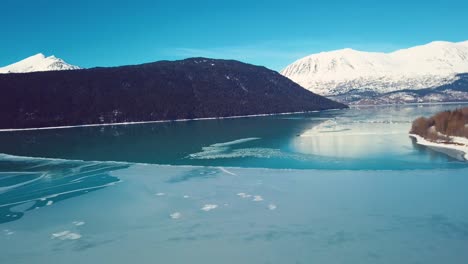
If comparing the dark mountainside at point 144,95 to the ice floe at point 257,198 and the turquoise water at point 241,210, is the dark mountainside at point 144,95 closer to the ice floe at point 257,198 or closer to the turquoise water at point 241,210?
the turquoise water at point 241,210

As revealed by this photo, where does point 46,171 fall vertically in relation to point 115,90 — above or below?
below

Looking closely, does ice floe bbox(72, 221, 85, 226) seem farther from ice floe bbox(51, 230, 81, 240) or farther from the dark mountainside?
the dark mountainside

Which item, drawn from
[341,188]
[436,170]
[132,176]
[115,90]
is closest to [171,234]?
[341,188]

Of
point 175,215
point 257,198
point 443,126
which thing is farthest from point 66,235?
point 443,126

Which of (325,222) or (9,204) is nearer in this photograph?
(325,222)

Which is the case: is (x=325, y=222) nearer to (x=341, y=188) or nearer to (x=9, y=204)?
(x=341, y=188)

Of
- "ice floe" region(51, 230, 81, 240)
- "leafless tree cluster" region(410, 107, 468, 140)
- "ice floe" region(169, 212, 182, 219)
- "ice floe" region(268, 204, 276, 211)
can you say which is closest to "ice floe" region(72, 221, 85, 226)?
"ice floe" region(51, 230, 81, 240)
